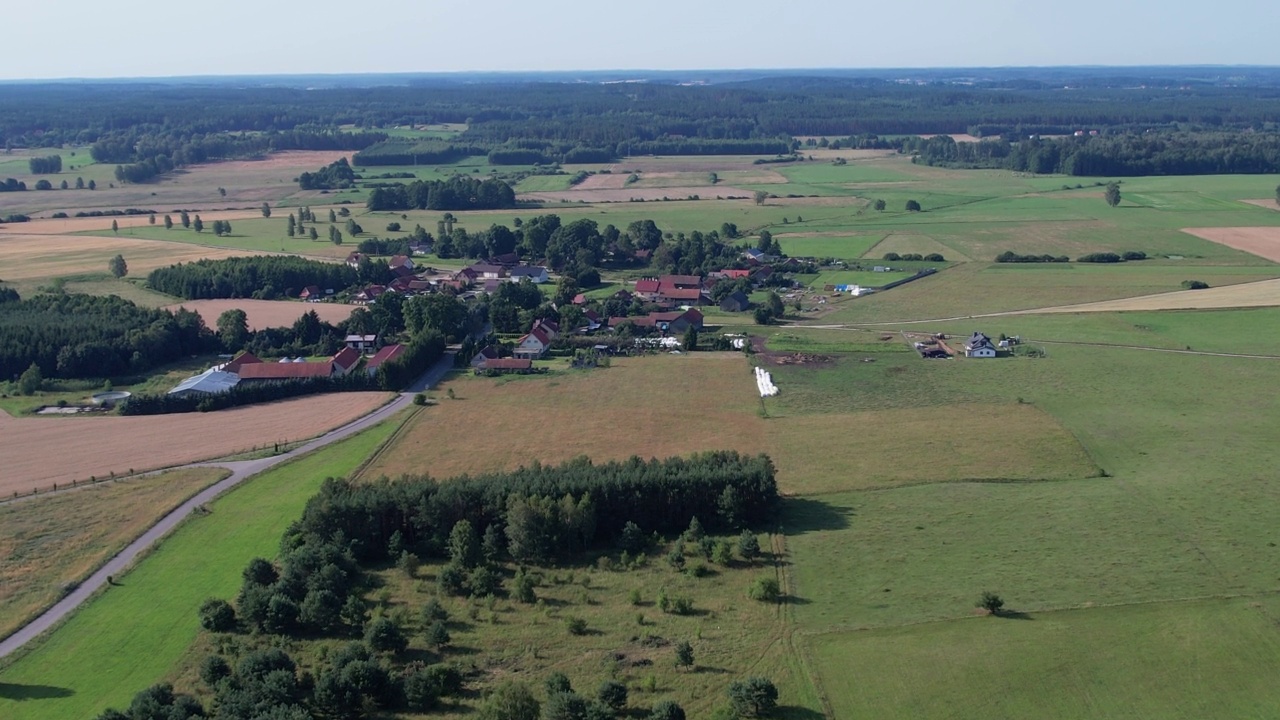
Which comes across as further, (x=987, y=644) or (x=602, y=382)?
(x=602, y=382)

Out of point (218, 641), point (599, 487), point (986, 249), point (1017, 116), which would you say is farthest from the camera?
point (1017, 116)

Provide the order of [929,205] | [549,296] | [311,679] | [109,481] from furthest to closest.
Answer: [929,205], [549,296], [109,481], [311,679]

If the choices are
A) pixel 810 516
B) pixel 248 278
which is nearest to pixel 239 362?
pixel 248 278

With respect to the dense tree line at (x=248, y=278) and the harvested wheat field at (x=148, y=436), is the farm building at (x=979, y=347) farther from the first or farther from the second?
the dense tree line at (x=248, y=278)

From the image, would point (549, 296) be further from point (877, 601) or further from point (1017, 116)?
point (1017, 116)

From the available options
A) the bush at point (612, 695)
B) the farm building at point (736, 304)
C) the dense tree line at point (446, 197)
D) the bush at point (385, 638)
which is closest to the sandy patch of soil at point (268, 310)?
the farm building at point (736, 304)

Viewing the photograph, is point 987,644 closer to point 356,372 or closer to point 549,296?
point 356,372

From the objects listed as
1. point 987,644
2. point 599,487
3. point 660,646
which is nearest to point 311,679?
point 660,646
